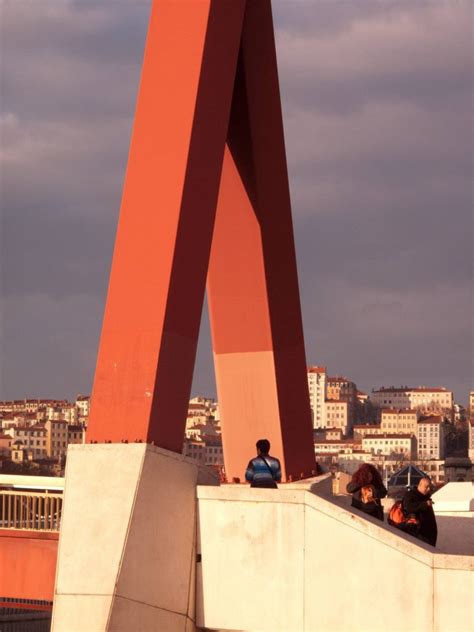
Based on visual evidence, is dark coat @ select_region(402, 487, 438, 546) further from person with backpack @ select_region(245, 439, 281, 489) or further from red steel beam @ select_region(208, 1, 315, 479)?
red steel beam @ select_region(208, 1, 315, 479)

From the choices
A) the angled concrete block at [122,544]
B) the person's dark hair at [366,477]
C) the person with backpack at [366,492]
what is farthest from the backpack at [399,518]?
the angled concrete block at [122,544]

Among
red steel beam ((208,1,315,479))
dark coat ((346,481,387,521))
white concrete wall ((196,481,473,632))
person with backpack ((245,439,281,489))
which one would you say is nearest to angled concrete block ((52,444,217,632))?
white concrete wall ((196,481,473,632))

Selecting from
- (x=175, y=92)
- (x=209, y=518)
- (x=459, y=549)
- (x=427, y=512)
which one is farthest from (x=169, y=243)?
(x=459, y=549)

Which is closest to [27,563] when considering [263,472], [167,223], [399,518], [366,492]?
[263,472]

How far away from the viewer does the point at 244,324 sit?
17.8 metres

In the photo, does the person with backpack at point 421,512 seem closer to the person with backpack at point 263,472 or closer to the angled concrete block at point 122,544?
the person with backpack at point 263,472

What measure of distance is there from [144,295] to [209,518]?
213 centimetres

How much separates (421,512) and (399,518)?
234 millimetres

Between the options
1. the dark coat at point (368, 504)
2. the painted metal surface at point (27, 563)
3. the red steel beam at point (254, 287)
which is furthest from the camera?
the red steel beam at point (254, 287)

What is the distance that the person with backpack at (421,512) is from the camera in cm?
1492

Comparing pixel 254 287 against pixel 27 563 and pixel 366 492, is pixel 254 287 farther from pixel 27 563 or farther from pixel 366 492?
pixel 27 563

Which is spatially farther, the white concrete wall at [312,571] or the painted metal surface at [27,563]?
the painted metal surface at [27,563]

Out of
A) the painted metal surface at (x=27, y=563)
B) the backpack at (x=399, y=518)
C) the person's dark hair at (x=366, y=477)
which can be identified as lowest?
the painted metal surface at (x=27, y=563)

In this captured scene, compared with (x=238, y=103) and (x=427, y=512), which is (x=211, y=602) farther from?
(x=238, y=103)
